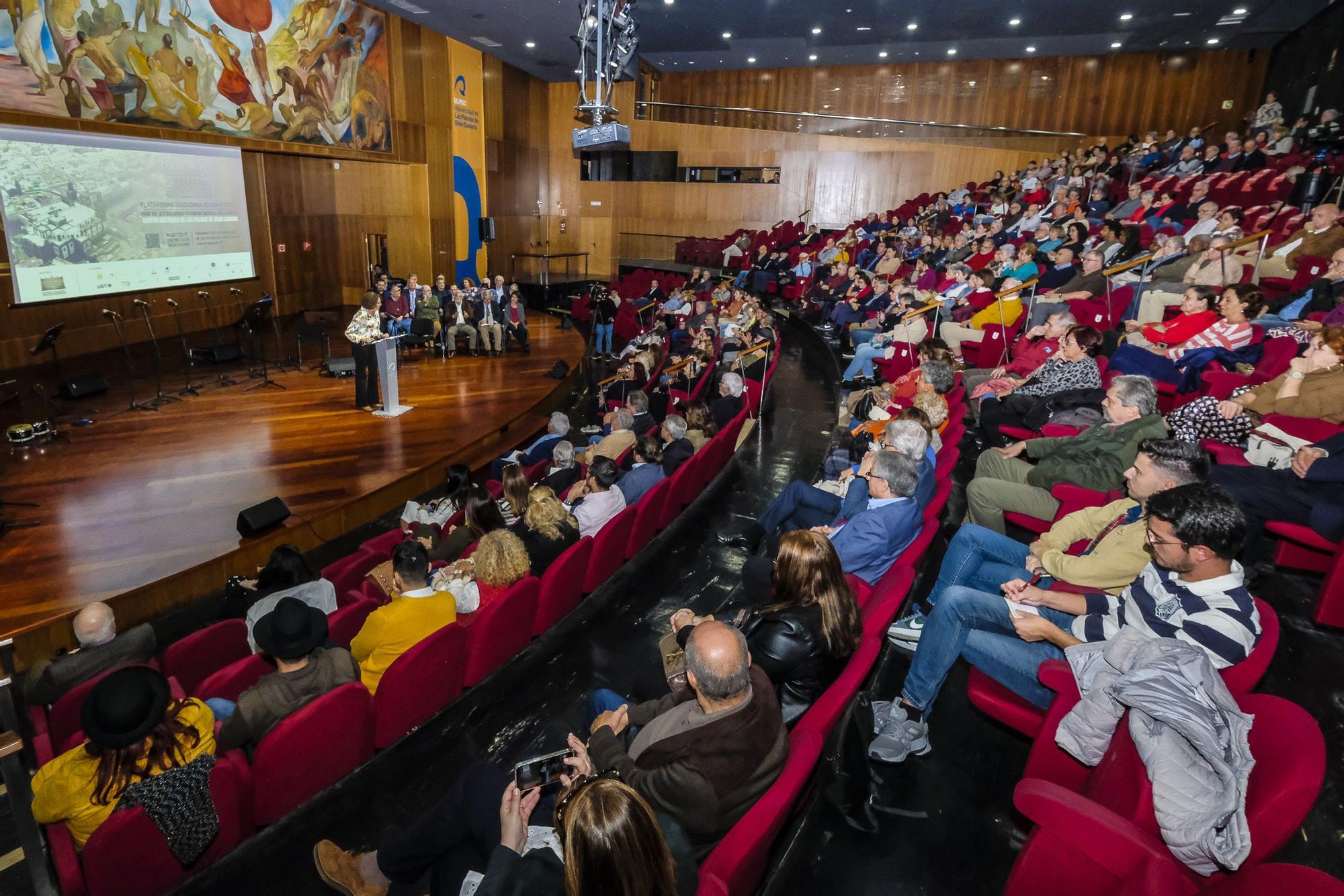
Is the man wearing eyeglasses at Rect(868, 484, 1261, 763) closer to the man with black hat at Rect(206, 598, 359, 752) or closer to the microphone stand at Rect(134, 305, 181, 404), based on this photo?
the man with black hat at Rect(206, 598, 359, 752)

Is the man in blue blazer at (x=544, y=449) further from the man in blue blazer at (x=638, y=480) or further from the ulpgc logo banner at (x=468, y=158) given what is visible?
the ulpgc logo banner at (x=468, y=158)

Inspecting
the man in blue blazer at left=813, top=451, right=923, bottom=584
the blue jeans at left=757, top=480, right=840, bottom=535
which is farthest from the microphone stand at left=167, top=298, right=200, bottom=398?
the man in blue blazer at left=813, top=451, right=923, bottom=584

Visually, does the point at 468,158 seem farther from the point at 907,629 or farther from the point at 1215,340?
the point at 907,629

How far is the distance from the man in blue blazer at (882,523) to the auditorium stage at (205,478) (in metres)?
3.81

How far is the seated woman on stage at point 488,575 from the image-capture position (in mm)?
3131

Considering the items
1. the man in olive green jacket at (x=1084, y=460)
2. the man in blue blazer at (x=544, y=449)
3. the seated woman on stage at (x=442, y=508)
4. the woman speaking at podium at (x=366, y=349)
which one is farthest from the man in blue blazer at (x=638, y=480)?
the woman speaking at podium at (x=366, y=349)

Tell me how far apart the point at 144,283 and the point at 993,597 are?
10693 millimetres

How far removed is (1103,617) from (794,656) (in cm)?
98

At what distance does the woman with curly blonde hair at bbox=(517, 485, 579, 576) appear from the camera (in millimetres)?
3426

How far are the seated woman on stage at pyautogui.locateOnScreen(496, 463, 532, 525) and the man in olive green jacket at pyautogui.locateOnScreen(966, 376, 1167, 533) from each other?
2442 mm

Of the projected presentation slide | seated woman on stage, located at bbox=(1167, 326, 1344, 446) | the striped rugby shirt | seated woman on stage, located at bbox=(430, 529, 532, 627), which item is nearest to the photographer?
the striped rugby shirt

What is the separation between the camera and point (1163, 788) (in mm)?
1493

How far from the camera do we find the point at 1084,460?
3385mm

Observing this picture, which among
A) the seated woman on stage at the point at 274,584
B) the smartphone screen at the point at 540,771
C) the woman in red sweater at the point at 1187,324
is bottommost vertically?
the seated woman on stage at the point at 274,584
